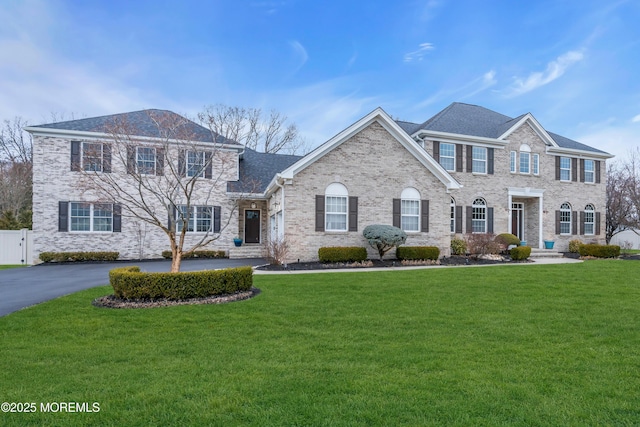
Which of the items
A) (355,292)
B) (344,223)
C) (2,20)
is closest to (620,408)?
(355,292)

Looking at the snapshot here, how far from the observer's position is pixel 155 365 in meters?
4.51

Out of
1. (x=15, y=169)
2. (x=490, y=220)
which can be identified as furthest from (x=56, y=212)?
(x=490, y=220)

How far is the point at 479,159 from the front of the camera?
72.0ft

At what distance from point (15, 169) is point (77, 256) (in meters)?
17.0

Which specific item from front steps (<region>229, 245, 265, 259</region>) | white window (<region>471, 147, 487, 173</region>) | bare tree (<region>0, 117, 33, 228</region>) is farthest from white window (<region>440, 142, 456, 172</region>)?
bare tree (<region>0, 117, 33, 228</region>)

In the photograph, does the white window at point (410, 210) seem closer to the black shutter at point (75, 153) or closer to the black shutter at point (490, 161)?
the black shutter at point (490, 161)

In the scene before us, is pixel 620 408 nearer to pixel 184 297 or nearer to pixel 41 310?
pixel 184 297

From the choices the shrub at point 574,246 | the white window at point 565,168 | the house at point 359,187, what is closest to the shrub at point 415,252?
the house at point 359,187

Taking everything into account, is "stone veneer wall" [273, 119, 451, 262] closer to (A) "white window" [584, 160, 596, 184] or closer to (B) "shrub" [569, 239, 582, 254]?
(B) "shrub" [569, 239, 582, 254]

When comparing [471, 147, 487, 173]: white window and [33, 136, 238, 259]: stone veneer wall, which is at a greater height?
[471, 147, 487, 173]: white window

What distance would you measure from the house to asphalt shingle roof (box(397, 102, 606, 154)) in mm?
121

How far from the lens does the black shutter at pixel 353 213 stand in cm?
A: 1680

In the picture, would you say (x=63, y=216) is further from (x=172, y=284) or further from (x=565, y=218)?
(x=565, y=218)

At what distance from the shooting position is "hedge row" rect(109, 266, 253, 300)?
8156 mm
